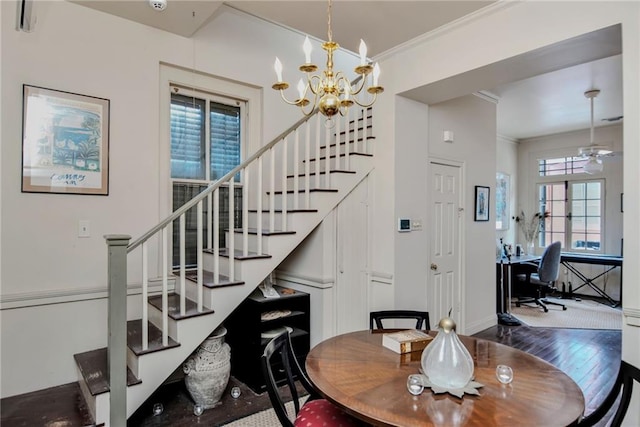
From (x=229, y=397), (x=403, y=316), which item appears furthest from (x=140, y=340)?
(x=403, y=316)

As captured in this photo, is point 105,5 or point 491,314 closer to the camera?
point 105,5

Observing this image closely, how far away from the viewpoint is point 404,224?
11.3 ft

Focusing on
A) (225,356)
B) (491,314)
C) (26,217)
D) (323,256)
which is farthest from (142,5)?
(491,314)

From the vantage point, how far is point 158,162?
10.3 ft

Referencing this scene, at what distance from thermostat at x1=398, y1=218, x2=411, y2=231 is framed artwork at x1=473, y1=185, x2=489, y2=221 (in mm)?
1459

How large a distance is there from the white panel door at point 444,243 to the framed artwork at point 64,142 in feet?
10.2

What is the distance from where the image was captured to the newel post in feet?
7.21

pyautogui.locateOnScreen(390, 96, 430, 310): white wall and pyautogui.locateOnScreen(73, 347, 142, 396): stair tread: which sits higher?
pyautogui.locateOnScreen(390, 96, 430, 310): white wall

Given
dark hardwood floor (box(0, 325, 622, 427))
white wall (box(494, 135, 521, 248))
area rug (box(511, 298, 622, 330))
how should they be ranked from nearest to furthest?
1. dark hardwood floor (box(0, 325, 622, 427))
2. area rug (box(511, 298, 622, 330))
3. white wall (box(494, 135, 521, 248))

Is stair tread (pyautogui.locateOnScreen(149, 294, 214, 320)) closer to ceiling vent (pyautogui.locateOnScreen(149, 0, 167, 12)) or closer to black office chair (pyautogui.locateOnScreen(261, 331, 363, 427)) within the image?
black office chair (pyautogui.locateOnScreen(261, 331, 363, 427))

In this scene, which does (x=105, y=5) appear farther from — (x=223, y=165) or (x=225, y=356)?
(x=225, y=356)

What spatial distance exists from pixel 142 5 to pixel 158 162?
1201 millimetres

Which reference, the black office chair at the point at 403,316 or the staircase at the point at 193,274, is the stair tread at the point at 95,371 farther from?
the black office chair at the point at 403,316

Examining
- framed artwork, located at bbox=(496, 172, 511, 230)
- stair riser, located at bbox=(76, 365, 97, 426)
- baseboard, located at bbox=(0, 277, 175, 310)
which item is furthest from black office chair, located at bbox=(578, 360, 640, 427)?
framed artwork, located at bbox=(496, 172, 511, 230)
